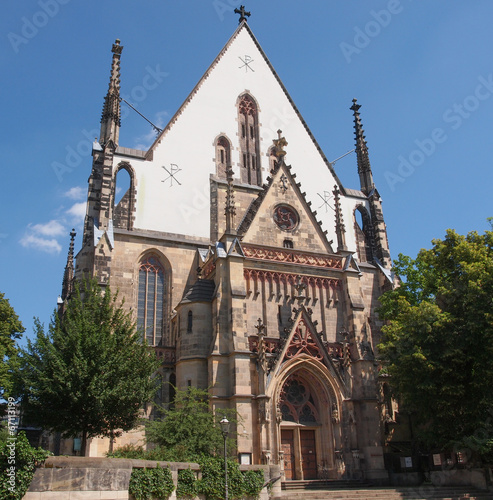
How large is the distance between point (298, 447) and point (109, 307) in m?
10.8

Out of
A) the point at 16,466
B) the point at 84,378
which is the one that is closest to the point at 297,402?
the point at 84,378

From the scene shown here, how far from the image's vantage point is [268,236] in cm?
2861

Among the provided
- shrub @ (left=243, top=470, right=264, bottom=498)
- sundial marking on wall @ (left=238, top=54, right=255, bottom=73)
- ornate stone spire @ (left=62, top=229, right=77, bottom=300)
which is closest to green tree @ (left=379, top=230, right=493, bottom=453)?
shrub @ (left=243, top=470, right=264, bottom=498)

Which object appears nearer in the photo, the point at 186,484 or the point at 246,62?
the point at 186,484

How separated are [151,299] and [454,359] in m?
15.2

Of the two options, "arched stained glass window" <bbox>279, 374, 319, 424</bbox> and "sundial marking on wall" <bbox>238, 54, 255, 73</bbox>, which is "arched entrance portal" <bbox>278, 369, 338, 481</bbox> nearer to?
"arched stained glass window" <bbox>279, 374, 319, 424</bbox>

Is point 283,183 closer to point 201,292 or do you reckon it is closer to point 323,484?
point 201,292

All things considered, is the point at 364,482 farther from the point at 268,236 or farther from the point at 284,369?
the point at 268,236

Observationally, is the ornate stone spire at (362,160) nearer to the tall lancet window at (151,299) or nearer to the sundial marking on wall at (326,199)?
the sundial marking on wall at (326,199)

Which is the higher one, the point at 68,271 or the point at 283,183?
the point at 283,183

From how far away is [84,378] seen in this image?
18.4 metres

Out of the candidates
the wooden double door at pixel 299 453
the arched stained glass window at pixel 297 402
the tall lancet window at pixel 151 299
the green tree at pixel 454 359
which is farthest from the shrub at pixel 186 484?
the tall lancet window at pixel 151 299

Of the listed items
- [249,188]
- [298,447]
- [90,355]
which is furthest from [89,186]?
[298,447]

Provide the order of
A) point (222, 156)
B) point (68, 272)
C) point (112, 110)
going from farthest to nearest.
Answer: point (68, 272), point (222, 156), point (112, 110)
